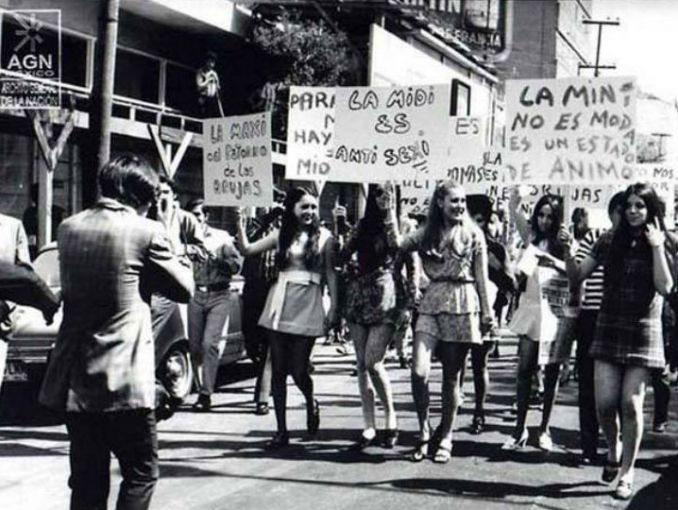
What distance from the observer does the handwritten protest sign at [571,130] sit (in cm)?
784

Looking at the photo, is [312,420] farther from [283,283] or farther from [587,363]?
[587,363]

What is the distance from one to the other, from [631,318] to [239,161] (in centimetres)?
388

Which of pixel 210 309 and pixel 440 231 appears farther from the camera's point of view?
pixel 210 309

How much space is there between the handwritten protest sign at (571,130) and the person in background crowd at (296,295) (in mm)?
1576

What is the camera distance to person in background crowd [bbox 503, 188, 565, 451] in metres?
7.99

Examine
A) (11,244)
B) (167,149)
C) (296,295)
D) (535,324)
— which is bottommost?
(535,324)

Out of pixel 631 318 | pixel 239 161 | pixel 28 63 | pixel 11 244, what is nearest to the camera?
pixel 11 244

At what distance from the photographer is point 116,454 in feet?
14.6

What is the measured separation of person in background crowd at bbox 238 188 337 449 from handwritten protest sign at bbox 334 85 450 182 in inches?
31.6

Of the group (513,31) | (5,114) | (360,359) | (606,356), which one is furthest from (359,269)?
(513,31)

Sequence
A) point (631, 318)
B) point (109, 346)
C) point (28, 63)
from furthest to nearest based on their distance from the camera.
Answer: point (28, 63) → point (631, 318) → point (109, 346)

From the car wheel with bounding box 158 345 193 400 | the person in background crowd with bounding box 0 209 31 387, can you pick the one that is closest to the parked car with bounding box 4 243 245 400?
the car wheel with bounding box 158 345 193 400

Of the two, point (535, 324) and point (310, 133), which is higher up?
point (310, 133)

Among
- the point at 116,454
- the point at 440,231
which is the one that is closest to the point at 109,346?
the point at 116,454
